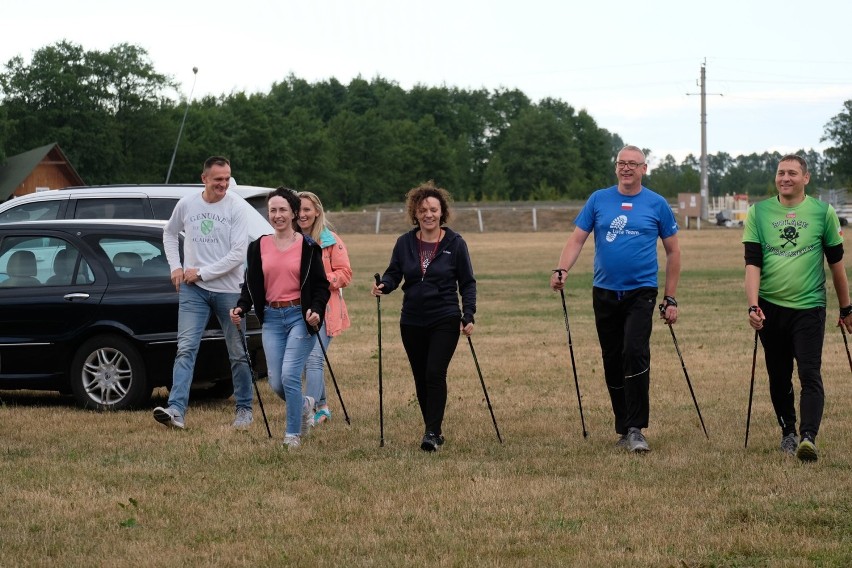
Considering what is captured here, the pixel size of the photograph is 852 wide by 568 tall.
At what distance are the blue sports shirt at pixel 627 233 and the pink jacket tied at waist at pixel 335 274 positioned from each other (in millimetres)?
2094

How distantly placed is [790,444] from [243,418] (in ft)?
12.8

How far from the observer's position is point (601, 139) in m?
149

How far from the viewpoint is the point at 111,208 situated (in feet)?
50.2

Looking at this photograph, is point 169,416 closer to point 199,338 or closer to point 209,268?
point 199,338

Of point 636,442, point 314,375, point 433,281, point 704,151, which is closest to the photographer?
point 636,442

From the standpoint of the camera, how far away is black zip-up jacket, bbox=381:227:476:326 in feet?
29.6

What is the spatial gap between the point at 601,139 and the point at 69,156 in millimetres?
71158

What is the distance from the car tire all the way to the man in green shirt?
4782 mm

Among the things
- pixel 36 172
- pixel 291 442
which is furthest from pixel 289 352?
pixel 36 172

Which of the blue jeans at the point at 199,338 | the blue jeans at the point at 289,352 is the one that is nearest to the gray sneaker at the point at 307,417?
the blue jeans at the point at 289,352

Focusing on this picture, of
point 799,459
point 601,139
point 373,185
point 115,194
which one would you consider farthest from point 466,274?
point 601,139

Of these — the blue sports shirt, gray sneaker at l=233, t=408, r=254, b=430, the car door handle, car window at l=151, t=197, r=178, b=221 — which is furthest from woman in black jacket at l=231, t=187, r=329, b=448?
car window at l=151, t=197, r=178, b=221

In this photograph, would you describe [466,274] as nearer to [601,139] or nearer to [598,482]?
[598,482]

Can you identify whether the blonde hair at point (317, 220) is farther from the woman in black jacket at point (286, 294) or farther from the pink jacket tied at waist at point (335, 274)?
the woman in black jacket at point (286, 294)
